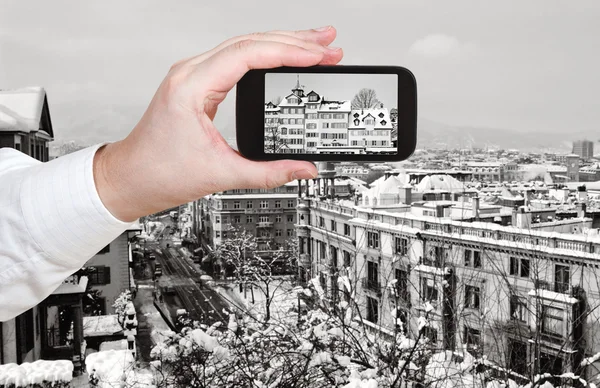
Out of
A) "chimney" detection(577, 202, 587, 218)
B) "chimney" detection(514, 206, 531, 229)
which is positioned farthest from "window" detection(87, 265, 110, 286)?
"chimney" detection(577, 202, 587, 218)

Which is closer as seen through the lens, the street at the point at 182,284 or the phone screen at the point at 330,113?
the phone screen at the point at 330,113

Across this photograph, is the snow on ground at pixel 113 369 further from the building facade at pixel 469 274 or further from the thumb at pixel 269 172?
the thumb at pixel 269 172

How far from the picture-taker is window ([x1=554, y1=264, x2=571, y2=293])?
3.19m

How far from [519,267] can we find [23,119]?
3.16m

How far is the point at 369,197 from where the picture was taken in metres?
4.82

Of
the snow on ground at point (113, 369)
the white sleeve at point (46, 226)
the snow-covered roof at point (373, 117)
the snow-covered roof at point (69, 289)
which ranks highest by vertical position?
the snow-covered roof at point (373, 117)

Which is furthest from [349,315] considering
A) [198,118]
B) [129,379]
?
A: [198,118]

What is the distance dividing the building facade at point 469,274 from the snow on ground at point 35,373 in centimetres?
145

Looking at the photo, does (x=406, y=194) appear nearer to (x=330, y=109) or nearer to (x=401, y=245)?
(x=401, y=245)

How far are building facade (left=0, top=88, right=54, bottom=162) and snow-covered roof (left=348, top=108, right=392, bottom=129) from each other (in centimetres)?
300

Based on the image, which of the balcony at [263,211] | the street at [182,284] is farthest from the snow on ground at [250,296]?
the balcony at [263,211]

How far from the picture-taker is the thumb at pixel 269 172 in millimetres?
493

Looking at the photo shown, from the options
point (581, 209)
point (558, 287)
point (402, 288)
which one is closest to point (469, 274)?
point (558, 287)

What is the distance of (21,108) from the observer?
3.48m
